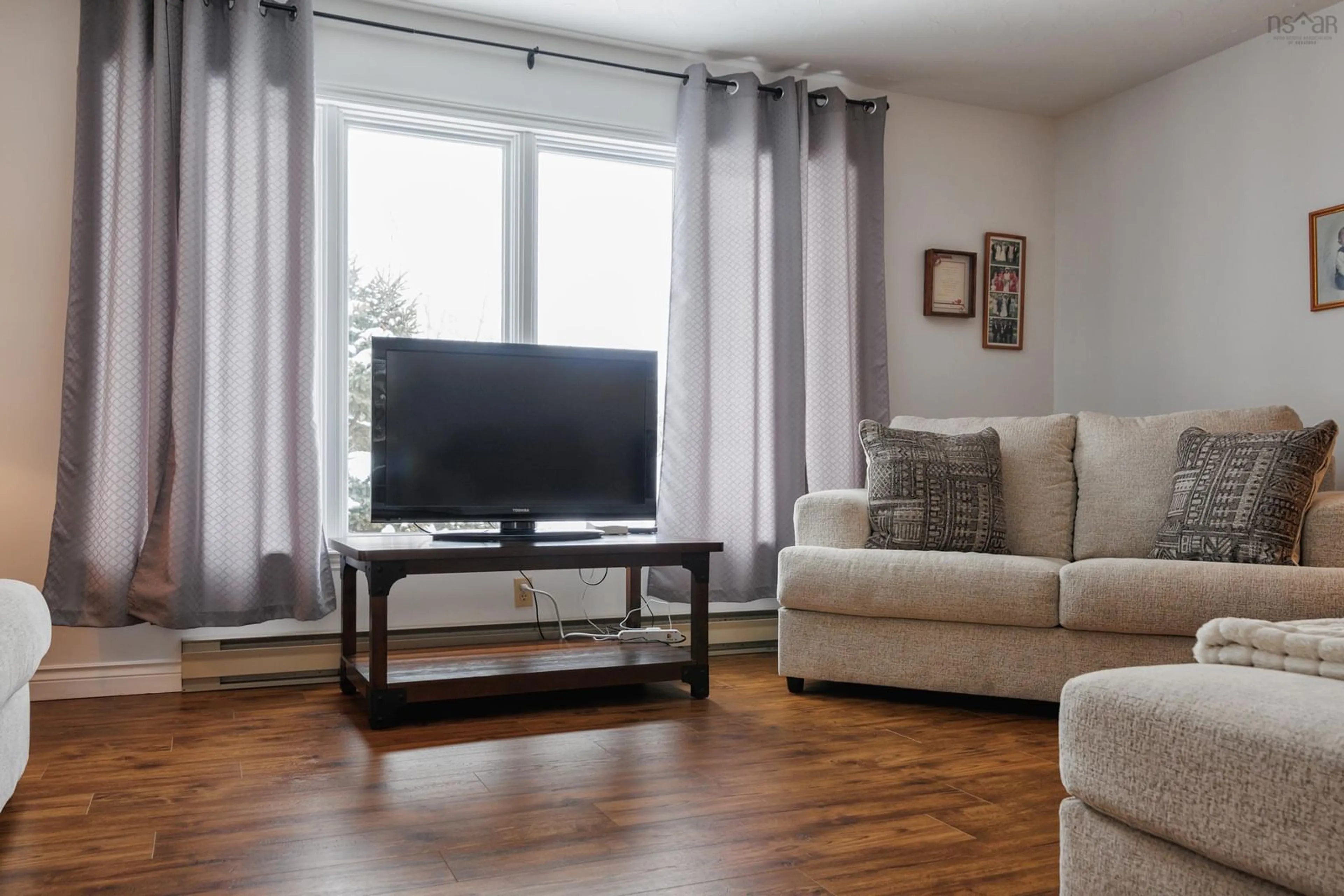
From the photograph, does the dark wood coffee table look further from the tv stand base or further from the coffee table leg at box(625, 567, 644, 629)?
the coffee table leg at box(625, 567, 644, 629)

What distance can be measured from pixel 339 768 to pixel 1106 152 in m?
3.94

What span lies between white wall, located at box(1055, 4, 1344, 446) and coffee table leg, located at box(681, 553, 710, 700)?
218 cm

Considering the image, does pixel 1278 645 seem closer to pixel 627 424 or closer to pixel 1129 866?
pixel 1129 866

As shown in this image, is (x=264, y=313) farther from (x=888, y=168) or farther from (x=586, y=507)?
(x=888, y=168)

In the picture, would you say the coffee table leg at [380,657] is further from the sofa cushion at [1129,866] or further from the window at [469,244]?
the sofa cushion at [1129,866]

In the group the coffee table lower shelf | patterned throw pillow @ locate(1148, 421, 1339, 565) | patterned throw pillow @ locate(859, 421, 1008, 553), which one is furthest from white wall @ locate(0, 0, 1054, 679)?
patterned throw pillow @ locate(1148, 421, 1339, 565)

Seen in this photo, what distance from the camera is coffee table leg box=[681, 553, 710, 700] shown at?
3252 millimetres

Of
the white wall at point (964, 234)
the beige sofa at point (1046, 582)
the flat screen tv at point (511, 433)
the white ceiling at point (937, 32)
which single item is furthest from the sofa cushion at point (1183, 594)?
the white ceiling at point (937, 32)

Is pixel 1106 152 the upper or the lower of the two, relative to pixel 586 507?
upper

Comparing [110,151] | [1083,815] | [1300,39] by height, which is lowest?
[1083,815]

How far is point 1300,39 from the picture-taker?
3658 millimetres

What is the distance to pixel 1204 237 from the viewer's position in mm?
4027

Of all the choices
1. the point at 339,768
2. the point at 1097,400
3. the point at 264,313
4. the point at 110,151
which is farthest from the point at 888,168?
the point at 339,768

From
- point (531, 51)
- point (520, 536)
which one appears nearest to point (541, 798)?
point (520, 536)
